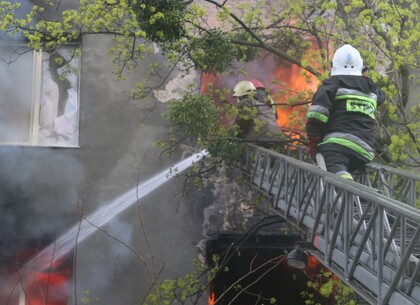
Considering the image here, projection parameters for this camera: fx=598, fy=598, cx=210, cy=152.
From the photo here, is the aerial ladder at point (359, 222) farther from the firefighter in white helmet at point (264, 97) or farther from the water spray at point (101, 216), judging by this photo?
the water spray at point (101, 216)

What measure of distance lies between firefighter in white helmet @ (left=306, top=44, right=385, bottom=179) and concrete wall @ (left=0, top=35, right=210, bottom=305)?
398cm

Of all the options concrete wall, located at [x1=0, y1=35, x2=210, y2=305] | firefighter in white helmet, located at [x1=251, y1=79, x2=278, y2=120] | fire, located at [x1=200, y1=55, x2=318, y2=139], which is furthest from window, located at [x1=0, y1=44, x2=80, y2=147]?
firefighter in white helmet, located at [x1=251, y1=79, x2=278, y2=120]

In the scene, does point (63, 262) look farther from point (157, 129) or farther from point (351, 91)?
point (351, 91)

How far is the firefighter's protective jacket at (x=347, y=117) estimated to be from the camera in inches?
211

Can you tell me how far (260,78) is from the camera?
9625 mm

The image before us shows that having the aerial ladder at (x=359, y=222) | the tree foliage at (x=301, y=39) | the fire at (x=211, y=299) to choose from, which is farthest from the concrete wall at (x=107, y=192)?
the aerial ladder at (x=359, y=222)

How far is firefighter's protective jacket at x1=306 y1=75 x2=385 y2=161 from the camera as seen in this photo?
17.6 feet

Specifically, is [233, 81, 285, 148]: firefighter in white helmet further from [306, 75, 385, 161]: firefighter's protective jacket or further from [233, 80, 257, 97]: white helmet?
[306, 75, 385, 161]: firefighter's protective jacket

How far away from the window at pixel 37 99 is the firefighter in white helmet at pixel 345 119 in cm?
492

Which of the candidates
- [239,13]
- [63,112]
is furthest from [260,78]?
[63,112]

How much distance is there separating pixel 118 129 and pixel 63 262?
2163mm

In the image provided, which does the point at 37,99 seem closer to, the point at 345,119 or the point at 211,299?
the point at 211,299

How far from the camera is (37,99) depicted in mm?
9250

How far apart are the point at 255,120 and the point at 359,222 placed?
3.51m
